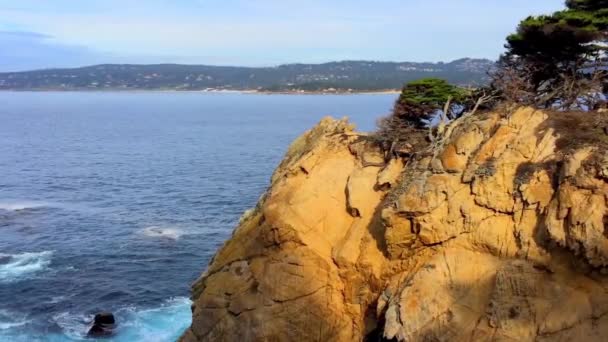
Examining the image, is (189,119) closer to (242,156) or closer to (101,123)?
(101,123)

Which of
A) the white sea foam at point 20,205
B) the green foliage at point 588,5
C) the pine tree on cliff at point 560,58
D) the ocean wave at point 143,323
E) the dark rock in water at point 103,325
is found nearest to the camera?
the pine tree on cliff at point 560,58

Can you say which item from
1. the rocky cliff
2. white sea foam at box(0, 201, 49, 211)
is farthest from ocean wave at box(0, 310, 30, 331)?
white sea foam at box(0, 201, 49, 211)

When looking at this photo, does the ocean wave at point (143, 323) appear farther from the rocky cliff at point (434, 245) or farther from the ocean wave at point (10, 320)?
the rocky cliff at point (434, 245)

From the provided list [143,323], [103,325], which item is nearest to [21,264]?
[103,325]

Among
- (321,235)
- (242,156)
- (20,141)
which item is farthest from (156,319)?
(20,141)

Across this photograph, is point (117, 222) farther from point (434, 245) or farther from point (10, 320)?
point (434, 245)

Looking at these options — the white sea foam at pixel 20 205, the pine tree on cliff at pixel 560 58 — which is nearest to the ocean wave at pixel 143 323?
the pine tree on cliff at pixel 560 58
